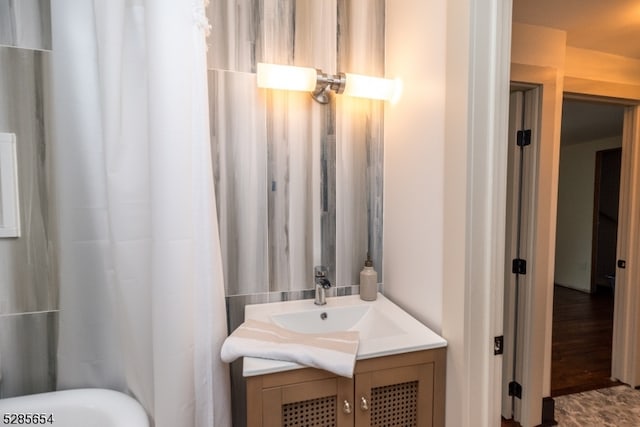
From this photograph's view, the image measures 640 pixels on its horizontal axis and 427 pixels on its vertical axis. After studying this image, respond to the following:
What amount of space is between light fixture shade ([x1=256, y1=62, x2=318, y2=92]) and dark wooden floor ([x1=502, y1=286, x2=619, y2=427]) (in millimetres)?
2359

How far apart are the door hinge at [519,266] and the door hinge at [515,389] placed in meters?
0.72

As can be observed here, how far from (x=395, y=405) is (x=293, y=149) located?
42.9 inches

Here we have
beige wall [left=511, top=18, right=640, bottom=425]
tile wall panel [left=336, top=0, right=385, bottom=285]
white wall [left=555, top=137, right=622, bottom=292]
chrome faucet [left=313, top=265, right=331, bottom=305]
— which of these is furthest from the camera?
white wall [left=555, top=137, right=622, bottom=292]

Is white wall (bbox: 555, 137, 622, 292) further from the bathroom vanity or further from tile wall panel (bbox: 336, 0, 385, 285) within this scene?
the bathroom vanity

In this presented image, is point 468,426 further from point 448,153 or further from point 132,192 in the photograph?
point 132,192

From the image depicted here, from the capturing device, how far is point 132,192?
1097 mm

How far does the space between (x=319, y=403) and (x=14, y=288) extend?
3.88ft

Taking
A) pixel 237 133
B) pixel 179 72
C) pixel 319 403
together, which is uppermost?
pixel 179 72

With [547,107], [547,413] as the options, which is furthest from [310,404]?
[547,107]

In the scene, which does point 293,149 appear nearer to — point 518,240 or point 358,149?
point 358,149

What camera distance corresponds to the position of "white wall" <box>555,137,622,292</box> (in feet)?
14.9

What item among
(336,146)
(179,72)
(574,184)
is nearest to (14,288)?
(179,72)

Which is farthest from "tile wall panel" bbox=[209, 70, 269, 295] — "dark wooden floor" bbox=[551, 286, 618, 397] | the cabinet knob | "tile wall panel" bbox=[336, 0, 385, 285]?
"dark wooden floor" bbox=[551, 286, 618, 397]

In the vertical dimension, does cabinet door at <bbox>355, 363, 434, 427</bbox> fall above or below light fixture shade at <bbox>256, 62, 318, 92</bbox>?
below
